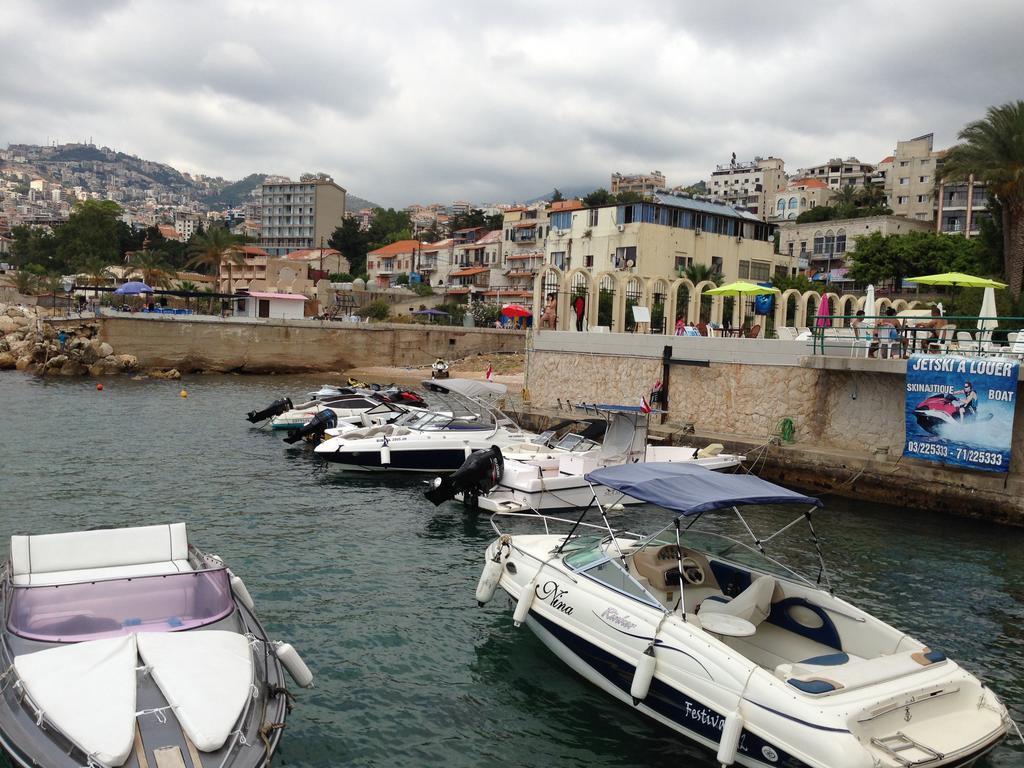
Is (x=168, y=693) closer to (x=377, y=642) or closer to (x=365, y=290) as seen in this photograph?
(x=377, y=642)

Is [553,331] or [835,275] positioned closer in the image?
[553,331]

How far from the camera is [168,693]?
7.59 m

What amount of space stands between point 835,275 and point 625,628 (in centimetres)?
8819

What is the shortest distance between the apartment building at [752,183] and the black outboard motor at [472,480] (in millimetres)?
133861

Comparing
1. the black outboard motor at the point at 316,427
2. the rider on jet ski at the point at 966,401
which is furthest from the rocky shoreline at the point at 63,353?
the rider on jet ski at the point at 966,401

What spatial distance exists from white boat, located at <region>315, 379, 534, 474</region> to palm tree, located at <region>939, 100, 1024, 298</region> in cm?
2582

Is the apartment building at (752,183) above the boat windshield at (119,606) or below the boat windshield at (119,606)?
above

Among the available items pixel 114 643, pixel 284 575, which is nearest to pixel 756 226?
pixel 284 575

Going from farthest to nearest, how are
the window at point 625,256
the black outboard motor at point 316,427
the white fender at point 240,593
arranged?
1. the window at point 625,256
2. the black outboard motor at point 316,427
3. the white fender at point 240,593

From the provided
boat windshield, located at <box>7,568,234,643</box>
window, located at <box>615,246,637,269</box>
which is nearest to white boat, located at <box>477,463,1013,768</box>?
boat windshield, located at <box>7,568,234,643</box>

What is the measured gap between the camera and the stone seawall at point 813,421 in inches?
799

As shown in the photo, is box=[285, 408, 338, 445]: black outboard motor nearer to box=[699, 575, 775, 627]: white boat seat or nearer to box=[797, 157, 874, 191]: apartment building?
box=[699, 575, 775, 627]: white boat seat

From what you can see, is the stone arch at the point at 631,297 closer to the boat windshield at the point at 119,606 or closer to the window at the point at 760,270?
the window at the point at 760,270

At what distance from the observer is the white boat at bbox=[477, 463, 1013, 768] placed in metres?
7.72
